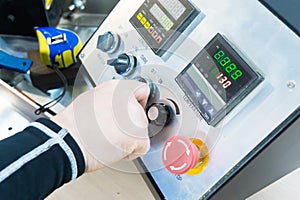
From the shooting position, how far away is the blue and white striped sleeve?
0.41 m

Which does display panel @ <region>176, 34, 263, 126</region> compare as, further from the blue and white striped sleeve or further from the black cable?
the black cable

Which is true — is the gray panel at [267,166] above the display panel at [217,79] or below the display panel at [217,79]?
below

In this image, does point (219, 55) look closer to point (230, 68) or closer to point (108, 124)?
point (230, 68)

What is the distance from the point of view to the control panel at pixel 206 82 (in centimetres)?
41

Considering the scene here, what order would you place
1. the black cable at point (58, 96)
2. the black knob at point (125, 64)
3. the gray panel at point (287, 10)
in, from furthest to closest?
the black cable at point (58, 96), the black knob at point (125, 64), the gray panel at point (287, 10)

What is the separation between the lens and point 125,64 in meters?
0.52

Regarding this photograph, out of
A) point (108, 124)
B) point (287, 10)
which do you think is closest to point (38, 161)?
point (108, 124)

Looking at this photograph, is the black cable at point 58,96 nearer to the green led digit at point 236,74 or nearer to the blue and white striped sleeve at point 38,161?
the blue and white striped sleeve at point 38,161

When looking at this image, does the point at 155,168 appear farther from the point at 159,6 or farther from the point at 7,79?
the point at 7,79

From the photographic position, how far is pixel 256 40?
1.40ft

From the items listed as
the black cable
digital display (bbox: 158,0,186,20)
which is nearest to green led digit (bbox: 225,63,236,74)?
digital display (bbox: 158,0,186,20)

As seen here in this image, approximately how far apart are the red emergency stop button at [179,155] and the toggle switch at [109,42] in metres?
0.17

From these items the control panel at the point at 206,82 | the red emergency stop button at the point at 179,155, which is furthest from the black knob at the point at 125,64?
the red emergency stop button at the point at 179,155

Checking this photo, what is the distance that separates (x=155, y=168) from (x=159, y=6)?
204mm
